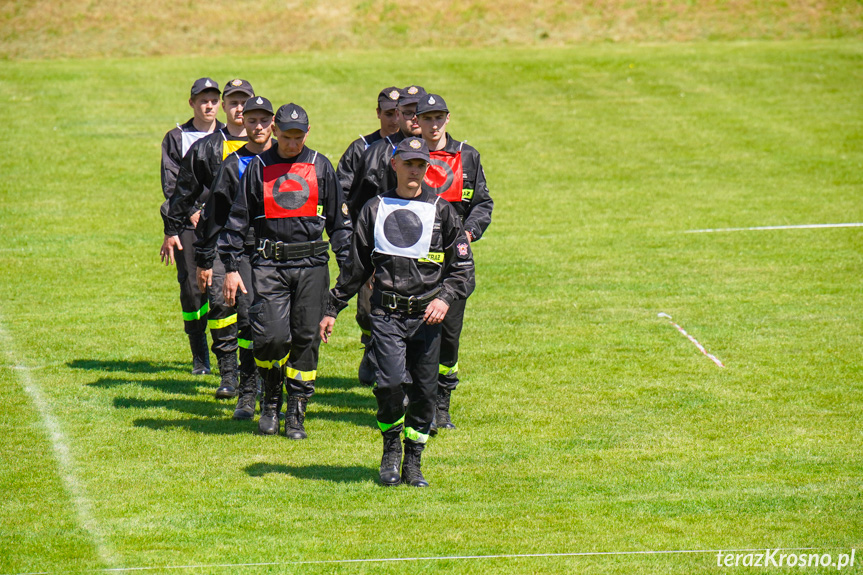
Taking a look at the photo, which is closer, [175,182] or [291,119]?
[291,119]

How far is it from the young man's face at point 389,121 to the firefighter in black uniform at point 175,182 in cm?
162

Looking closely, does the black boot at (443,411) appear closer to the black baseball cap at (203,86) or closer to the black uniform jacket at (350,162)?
the black uniform jacket at (350,162)

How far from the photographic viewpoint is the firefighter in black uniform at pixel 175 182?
10.6 m

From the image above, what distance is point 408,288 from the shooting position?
7.73 m

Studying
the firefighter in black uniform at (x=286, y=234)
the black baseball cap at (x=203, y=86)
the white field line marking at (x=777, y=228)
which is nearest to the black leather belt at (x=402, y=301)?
the firefighter in black uniform at (x=286, y=234)

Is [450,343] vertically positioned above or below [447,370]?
above

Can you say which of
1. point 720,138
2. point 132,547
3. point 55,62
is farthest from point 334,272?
point 55,62

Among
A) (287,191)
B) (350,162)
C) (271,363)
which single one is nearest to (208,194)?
(350,162)

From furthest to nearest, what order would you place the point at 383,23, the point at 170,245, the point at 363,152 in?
the point at 383,23 → the point at 170,245 → the point at 363,152

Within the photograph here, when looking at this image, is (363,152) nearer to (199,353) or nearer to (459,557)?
(199,353)

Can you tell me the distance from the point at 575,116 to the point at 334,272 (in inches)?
471

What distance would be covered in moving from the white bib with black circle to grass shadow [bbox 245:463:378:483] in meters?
1.75

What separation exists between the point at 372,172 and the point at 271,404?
2.27 m

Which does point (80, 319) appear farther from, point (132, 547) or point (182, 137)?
point (132, 547)
